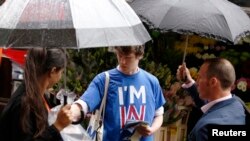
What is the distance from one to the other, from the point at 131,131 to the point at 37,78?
3.97 feet

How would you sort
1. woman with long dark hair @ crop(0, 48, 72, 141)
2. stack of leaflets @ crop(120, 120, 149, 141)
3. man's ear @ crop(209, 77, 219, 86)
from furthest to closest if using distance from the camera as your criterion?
1. stack of leaflets @ crop(120, 120, 149, 141)
2. man's ear @ crop(209, 77, 219, 86)
3. woman with long dark hair @ crop(0, 48, 72, 141)

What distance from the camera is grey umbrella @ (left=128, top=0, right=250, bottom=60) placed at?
4.47 m

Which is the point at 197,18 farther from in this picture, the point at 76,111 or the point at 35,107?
the point at 35,107

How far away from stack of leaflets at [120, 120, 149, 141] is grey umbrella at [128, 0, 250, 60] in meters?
0.85

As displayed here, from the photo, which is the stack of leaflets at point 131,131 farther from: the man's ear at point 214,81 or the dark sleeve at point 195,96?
the man's ear at point 214,81

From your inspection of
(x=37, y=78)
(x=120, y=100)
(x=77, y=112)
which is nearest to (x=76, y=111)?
(x=77, y=112)

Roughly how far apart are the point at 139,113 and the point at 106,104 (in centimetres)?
28

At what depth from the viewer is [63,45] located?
3.19 meters

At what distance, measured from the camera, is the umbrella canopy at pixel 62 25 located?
322 centimetres

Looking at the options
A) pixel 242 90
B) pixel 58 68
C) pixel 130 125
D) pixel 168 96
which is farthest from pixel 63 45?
pixel 242 90

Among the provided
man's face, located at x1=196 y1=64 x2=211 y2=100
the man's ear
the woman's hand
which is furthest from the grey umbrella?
the woman's hand

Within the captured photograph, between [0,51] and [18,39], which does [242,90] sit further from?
[18,39]

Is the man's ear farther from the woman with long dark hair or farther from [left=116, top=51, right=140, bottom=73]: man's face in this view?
the woman with long dark hair

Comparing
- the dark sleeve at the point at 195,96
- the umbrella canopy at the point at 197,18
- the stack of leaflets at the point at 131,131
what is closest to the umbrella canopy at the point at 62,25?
the stack of leaflets at the point at 131,131
